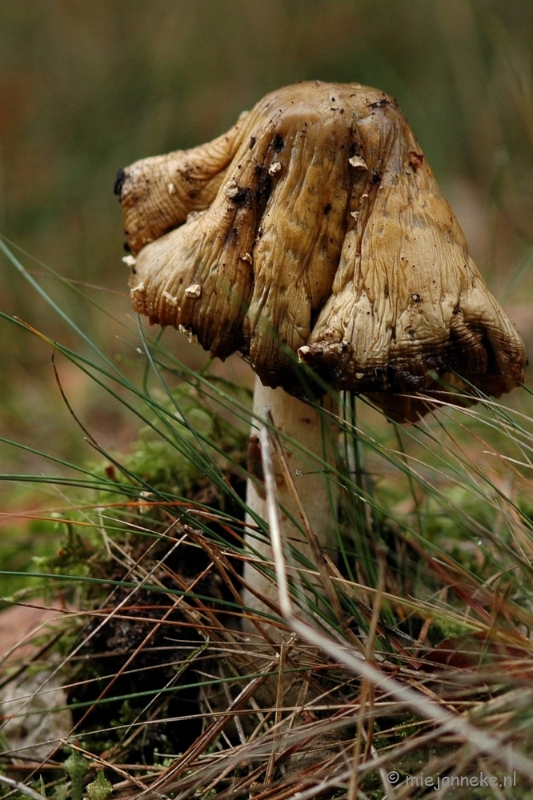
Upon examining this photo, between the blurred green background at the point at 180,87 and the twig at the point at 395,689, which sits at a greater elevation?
the blurred green background at the point at 180,87

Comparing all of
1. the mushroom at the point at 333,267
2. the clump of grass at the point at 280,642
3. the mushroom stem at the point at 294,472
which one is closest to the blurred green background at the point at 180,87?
the clump of grass at the point at 280,642

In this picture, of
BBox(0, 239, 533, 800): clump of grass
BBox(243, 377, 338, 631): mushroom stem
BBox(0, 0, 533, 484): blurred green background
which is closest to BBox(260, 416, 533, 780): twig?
BBox(0, 239, 533, 800): clump of grass

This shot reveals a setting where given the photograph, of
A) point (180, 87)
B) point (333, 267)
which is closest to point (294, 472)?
point (333, 267)

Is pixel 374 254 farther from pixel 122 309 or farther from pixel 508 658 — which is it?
pixel 122 309

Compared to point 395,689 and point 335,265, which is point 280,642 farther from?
point 335,265

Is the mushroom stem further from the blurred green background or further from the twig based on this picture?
the blurred green background

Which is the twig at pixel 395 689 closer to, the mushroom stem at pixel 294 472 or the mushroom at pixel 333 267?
the mushroom at pixel 333 267

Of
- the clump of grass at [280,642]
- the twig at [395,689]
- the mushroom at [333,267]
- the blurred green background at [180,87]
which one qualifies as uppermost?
the blurred green background at [180,87]
